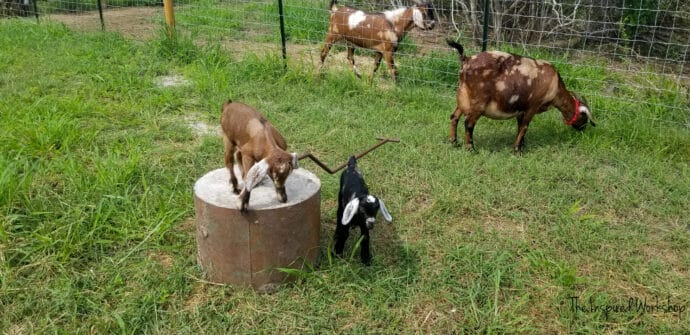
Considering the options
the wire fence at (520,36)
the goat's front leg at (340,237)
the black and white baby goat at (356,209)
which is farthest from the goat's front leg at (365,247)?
the wire fence at (520,36)

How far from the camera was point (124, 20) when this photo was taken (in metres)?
10.6

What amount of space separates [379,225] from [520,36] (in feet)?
17.7

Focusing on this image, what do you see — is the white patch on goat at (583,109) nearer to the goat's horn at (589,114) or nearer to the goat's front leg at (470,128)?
the goat's horn at (589,114)

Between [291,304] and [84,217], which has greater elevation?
[84,217]

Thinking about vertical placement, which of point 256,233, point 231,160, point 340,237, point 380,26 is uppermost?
point 380,26

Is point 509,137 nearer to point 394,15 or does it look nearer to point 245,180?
point 394,15

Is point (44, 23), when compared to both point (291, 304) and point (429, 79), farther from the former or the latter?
point (291, 304)

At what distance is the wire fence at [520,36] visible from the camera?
19.7ft

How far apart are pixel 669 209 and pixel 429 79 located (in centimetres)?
325

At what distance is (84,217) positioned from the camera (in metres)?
3.40

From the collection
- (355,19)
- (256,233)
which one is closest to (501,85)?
(256,233)

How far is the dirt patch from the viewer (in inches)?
365

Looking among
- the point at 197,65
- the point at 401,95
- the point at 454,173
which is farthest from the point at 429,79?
the point at 197,65

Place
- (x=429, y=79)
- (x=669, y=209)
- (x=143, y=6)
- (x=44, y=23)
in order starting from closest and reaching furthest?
(x=669, y=209), (x=429, y=79), (x=44, y=23), (x=143, y=6)
